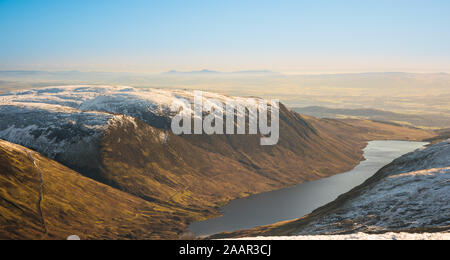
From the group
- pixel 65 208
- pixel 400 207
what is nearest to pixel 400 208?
pixel 400 207

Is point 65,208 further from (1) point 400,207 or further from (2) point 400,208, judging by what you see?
(2) point 400,208

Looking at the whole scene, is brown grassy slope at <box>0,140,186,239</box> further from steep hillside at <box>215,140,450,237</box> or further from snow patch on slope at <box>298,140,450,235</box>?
snow patch on slope at <box>298,140,450,235</box>

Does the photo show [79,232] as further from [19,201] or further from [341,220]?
[341,220]

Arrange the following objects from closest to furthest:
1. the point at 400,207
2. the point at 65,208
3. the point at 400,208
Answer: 1. the point at 400,208
2. the point at 400,207
3. the point at 65,208

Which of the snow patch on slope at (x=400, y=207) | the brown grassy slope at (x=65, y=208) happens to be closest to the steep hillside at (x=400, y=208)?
the snow patch on slope at (x=400, y=207)

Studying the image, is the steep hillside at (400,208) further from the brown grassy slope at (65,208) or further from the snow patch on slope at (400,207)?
the brown grassy slope at (65,208)

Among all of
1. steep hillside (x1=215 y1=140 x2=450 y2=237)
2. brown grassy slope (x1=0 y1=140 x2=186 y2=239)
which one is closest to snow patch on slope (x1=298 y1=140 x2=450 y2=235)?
steep hillside (x1=215 y1=140 x2=450 y2=237)
